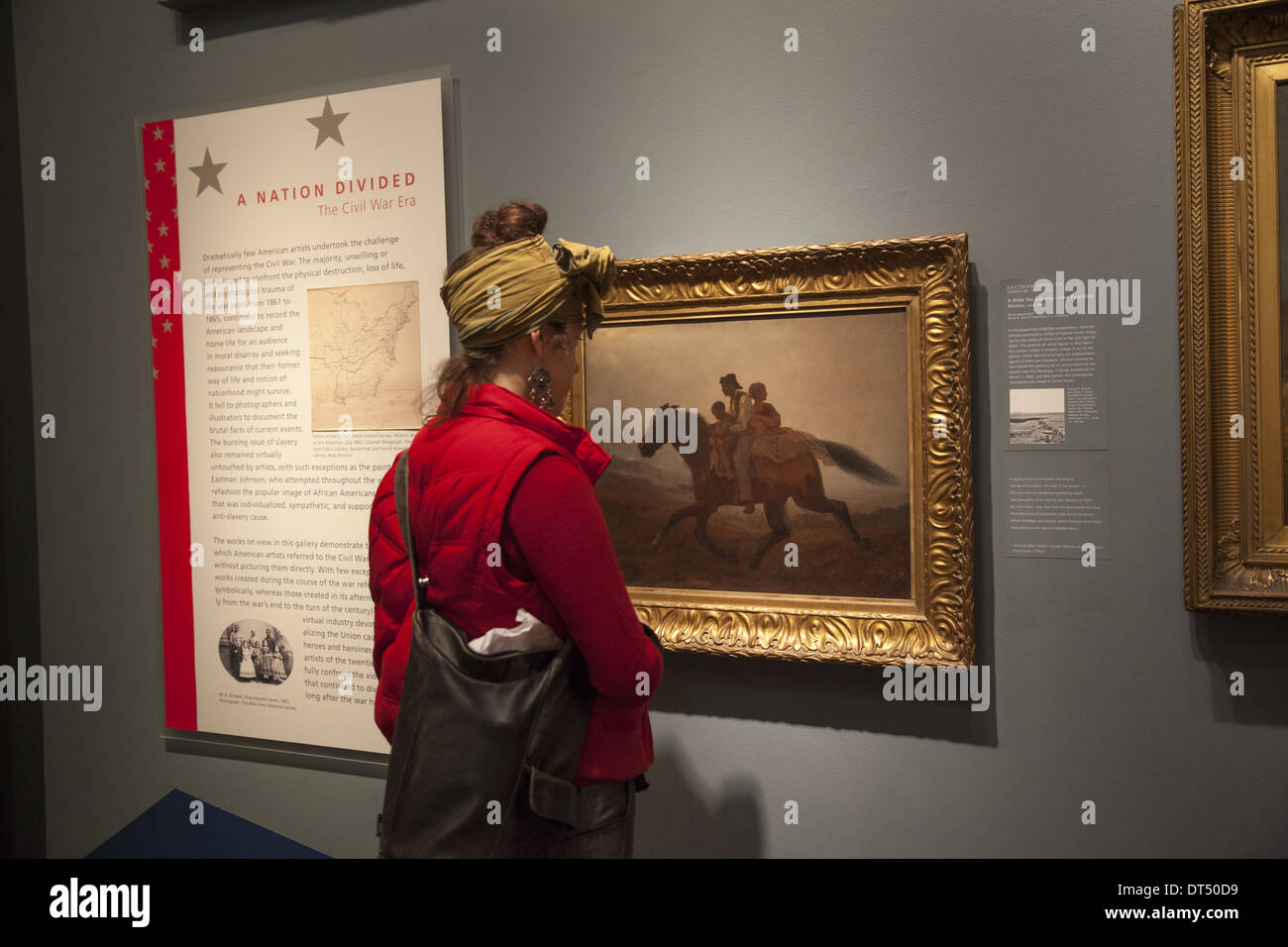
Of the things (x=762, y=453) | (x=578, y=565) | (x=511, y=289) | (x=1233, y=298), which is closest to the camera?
(x=578, y=565)

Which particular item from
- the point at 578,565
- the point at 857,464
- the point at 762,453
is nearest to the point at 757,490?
the point at 762,453

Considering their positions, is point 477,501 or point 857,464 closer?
point 477,501

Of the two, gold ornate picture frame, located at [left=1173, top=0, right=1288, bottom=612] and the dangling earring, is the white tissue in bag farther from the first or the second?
gold ornate picture frame, located at [left=1173, top=0, right=1288, bottom=612]

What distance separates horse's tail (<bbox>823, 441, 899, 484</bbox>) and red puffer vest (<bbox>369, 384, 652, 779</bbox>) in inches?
27.8

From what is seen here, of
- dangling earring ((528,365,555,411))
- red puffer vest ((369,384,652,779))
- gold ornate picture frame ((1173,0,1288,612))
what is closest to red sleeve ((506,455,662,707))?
red puffer vest ((369,384,652,779))

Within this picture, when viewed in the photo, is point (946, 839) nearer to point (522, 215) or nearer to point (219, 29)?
point (522, 215)

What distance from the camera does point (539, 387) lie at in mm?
1811

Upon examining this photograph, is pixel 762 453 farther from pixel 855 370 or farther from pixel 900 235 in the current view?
pixel 900 235

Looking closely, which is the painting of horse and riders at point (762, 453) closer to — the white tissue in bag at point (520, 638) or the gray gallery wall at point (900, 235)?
the gray gallery wall at point (900, 235)

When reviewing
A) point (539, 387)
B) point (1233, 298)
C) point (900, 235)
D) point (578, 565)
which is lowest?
point (578, 565)

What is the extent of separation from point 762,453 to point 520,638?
95 cm

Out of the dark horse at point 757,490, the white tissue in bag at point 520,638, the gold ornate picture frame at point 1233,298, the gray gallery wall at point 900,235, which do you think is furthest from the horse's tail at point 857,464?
the white tissue in bag at point 520,638

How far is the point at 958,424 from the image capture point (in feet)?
7.15

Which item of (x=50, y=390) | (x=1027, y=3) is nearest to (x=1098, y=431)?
(x=1027, y=3)
